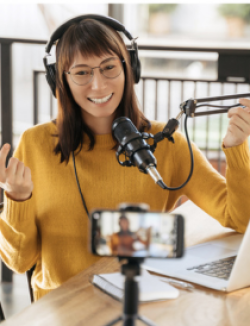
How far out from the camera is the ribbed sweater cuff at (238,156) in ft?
4.39

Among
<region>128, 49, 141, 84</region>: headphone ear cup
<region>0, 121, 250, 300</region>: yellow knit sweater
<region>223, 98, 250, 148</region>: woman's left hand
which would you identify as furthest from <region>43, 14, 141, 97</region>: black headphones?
<region>223, 98, 250, 148</region>: woman's left hand

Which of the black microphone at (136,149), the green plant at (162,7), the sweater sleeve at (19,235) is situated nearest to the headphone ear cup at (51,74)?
the sweater sleeve at (19,235)

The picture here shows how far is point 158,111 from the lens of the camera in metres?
3.04

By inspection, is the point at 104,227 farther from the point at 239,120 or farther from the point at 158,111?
the point at 158,111

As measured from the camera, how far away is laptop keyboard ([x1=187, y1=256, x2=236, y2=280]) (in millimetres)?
1059

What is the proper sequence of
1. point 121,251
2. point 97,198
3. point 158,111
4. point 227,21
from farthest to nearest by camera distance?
point 227,21 < point 158,111 < point 97,198 < point 121,251

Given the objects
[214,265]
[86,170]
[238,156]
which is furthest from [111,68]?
[214,265]

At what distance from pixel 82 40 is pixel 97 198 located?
0.45m

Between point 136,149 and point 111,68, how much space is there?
1.68 feet

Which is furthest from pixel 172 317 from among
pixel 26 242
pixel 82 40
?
pixel 82 40

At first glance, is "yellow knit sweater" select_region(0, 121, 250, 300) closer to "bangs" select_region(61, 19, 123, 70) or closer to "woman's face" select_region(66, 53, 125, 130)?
"woman's face" select_region(66, 53, 125, 130)

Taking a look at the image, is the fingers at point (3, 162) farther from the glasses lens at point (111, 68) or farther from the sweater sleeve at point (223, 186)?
the sweater sleeve at point (223, 186)

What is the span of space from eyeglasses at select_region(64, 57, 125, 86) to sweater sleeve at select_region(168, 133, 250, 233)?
1.00 ft

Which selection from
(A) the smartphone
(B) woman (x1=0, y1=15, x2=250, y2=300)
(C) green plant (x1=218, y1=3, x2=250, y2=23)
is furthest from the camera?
(C) green plant (x1=218, y1=3, x2=250, y2=23)
